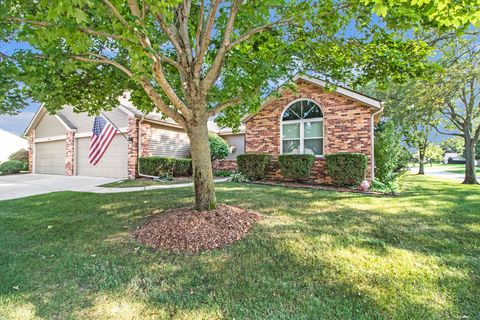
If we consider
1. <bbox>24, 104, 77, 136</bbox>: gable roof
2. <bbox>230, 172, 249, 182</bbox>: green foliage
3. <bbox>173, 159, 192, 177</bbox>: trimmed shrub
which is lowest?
<bbox>230, 172, 249, 182</bbox>: green foliage

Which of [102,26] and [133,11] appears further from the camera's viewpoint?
[102,26]

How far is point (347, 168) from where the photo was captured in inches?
346

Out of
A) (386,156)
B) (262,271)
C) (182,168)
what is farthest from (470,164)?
(262,271)

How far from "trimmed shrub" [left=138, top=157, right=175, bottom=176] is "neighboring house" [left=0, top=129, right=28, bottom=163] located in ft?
61.7

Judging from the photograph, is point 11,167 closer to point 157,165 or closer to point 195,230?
point 157,165

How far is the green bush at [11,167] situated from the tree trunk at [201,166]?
2062cm

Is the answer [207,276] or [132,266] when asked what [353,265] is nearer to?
[207,276]

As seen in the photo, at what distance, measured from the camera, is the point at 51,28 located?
127 inches

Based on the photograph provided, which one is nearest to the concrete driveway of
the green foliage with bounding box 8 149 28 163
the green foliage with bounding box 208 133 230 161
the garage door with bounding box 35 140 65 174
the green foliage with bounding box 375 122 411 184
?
the garage door with bounding box 35 140 65 174

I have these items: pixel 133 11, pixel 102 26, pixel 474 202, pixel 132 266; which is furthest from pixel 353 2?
pixel 474 202

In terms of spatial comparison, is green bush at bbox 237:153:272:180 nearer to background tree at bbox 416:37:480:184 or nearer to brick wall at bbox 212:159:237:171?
brick wall at bbox 212:159:237:171

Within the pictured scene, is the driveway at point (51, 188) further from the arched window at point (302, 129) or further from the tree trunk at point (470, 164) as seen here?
the tree trunk at point (470, 164)

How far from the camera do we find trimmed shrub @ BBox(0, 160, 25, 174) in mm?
17345

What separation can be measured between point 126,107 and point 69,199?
22.1 feet
